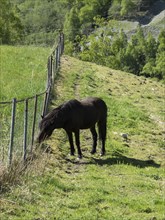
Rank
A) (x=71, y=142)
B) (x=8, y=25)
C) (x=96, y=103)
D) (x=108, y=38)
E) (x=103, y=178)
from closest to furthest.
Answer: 1. (x=103, y=178)
2. (x=71, y=142)
3. (x=96, y=103)
4. (x=8, y=25)
5. (x=108, y=38)

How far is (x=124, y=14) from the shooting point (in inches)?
7849

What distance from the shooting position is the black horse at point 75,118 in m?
12.8

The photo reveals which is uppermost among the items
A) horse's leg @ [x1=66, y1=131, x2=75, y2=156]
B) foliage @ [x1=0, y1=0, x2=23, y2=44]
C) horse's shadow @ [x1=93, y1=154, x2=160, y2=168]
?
horse's leg @ [x1=66, y1=131, x2=75, y2=156]

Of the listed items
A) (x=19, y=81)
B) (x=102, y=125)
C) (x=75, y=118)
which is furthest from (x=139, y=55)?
(x=75, y=118)

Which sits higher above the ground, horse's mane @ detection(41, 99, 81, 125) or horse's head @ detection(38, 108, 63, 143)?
horse's mane @ detection(41, 99, 81, 125)

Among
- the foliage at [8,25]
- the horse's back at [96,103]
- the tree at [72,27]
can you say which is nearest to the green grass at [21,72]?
the horse's back at [96,103]

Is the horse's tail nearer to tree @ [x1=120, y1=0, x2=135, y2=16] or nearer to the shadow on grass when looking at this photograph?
the shadow on grass

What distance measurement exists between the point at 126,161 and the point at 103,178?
7.99ft

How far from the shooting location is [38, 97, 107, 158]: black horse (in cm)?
1280

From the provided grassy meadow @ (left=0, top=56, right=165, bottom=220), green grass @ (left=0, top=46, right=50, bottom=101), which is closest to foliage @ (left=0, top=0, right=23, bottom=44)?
green grass @ (left=0, top=46, right=50, bottom=101)

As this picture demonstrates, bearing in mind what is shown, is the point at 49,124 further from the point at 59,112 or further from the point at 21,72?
the point at 21,72

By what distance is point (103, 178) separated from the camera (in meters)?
11.8

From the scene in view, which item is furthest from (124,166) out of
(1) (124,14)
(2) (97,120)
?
(1) (124,14)

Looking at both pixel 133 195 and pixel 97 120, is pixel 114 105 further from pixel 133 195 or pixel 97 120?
pixel 133 195
